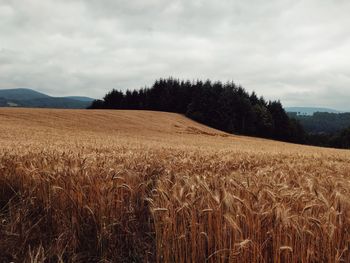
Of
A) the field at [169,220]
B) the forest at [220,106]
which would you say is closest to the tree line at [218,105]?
the forest at [220,106]

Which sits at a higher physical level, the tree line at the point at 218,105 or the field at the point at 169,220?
the tree line at the point at 218,105

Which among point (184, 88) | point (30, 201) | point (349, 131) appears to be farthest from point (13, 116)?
point (349, 131)

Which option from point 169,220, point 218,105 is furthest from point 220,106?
point 169,220

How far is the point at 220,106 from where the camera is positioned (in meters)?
85.2

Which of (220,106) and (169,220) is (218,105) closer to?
(220,106)

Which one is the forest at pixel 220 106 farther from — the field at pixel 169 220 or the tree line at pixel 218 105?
the field at pixel 169 220

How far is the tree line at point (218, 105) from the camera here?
84125 mm

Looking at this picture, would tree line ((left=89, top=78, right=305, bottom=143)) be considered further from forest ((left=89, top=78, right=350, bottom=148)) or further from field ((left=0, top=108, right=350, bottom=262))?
field ((left=0, top=108, right=350, bottom=262))

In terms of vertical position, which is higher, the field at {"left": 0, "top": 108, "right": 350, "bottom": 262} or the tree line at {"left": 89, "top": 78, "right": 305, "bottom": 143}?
the tree line at {"left": 89, "top": 78, "right": 305, "bottom": 143}

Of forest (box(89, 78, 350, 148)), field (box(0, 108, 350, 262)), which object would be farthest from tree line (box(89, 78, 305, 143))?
field (box(0, 108, 350, 262))

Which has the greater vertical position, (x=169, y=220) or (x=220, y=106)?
(x=220, y=106)

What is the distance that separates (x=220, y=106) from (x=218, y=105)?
0.56m

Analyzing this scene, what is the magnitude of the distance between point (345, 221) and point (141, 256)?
2110 millimetres

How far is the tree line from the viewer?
8412cm
